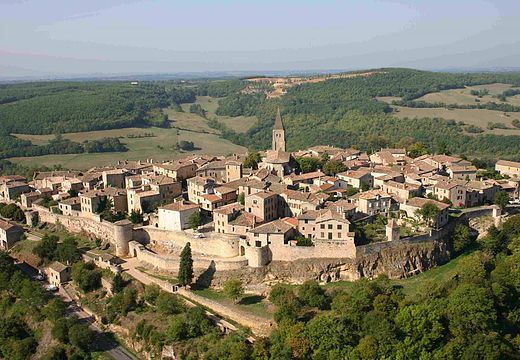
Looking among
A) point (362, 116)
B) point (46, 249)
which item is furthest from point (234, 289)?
point (362, 116)

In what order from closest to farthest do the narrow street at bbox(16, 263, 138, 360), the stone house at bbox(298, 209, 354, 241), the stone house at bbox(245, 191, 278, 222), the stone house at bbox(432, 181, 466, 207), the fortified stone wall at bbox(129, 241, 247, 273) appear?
the narrow street at bbox(16, 263, 138, 360), the stone house at bbox(298, 209, 354, 241), the fortified stone wall at bbox(129, 241, 247, 273), the stone house at bbox(245, 191, 278, 222), the stone house at bbox(432, 181, 466, 207)

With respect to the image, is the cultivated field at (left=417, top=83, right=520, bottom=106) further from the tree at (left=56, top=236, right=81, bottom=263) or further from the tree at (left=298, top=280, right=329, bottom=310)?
the tree at (left=56, top=236, right=81, bottom=263)

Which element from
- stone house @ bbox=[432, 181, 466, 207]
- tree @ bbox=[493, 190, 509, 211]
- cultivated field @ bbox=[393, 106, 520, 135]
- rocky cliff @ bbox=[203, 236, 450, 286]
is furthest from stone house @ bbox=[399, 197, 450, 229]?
cultivated field @ bbox=[393, 106, 520, 135]

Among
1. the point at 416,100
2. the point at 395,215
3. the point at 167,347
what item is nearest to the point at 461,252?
the point at 395,215

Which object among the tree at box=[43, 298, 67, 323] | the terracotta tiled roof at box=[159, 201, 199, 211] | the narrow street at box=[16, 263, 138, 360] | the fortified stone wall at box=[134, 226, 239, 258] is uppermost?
the terracotta tiled roof at box=[159, 201, 199, 211]

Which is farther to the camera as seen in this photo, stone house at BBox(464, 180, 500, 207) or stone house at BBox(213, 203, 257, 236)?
stone house at BBox(464, 180, 500, 207)

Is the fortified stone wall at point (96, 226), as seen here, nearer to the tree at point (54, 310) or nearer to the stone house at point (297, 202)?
the tree at point (54, 310)

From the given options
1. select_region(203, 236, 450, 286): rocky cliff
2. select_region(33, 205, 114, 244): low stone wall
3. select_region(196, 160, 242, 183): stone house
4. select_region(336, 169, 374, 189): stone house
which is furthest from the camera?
select_region(196, 160, 242, 183): stone house
